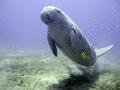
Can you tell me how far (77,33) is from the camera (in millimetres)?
7293

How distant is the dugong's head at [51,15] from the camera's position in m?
6.58

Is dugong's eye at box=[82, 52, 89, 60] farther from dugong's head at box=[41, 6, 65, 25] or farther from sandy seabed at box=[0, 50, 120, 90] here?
dugong's head at box=[41, 6, 65, 25]

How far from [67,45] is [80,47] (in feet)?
1.77

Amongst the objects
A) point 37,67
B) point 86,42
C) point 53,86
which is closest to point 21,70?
point 37,67

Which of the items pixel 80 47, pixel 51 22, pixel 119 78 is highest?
pixel 51 22

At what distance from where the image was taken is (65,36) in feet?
22.4

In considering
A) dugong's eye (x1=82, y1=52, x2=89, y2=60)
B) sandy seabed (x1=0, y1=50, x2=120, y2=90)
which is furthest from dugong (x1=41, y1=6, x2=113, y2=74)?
sandy seabed (x1=0, y1=50, x2=120, y2=90)

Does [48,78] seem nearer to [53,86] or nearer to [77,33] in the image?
[53,86]

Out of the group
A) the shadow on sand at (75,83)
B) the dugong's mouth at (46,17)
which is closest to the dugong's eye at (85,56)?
the shadow on sand at (75,83)

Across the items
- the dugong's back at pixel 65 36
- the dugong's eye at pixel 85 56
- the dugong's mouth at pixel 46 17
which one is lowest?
the dugong's eye at pixel 85 56

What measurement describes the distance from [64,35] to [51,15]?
0.72m

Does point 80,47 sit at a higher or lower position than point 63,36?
lower

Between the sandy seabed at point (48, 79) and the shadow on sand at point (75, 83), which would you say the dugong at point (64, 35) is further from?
the sandy seabed at point (48, 79)

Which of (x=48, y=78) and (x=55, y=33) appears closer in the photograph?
(x=55, y=33)
